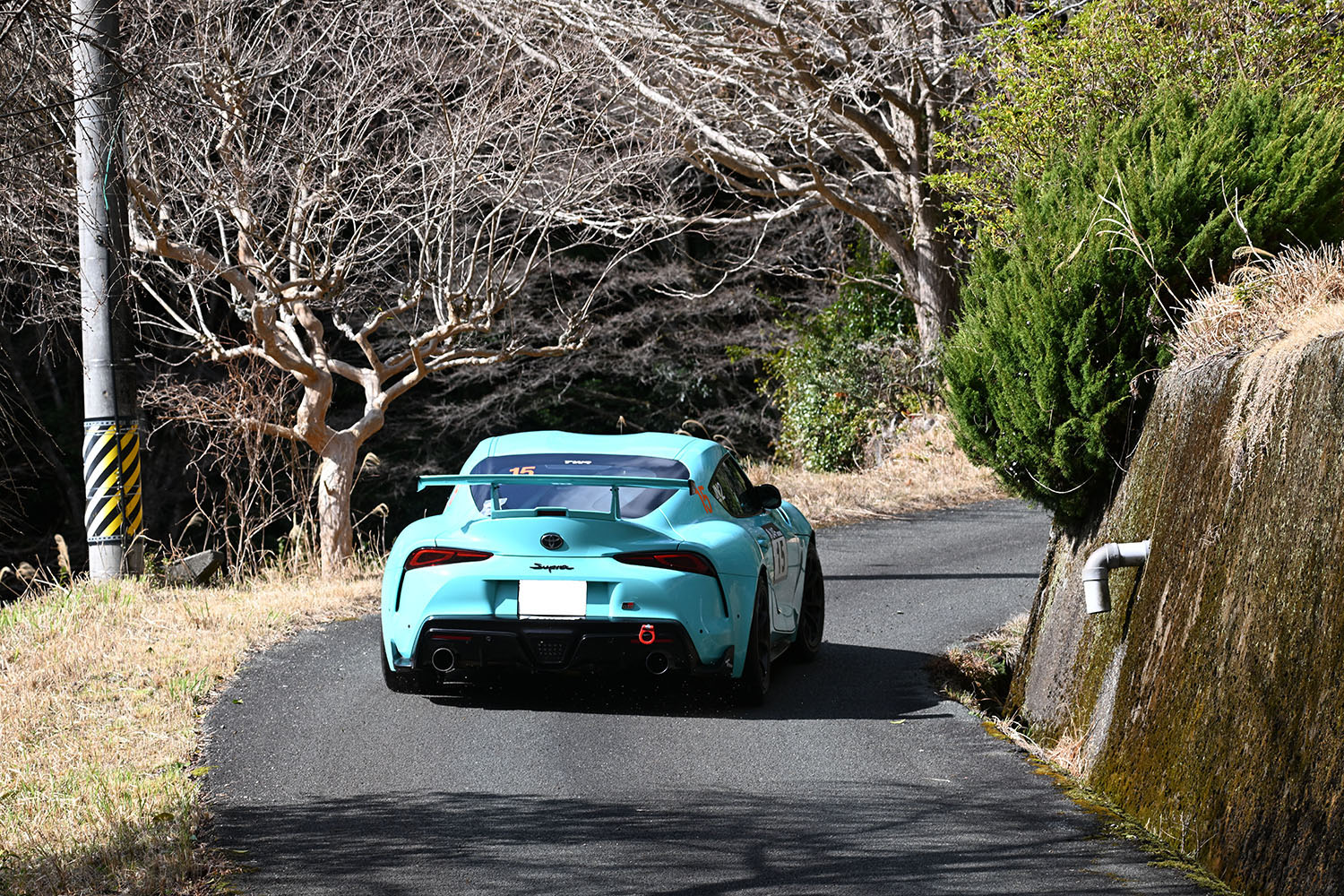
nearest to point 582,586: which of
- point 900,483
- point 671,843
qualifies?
point 671,843

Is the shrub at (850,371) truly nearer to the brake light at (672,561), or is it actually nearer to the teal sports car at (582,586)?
the teal sports car at (582,586)

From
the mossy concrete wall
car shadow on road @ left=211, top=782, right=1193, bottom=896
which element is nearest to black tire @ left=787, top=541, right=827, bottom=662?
the mossy concrete wall

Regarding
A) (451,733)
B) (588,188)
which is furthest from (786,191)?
(451,733)

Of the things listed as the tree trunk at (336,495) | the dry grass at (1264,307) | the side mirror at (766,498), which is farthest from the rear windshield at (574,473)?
the tree trunk at (336,495)

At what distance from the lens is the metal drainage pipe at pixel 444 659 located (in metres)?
7.36

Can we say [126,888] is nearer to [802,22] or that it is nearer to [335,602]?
[335,602]

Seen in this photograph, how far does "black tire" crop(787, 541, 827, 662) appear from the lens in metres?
9.18

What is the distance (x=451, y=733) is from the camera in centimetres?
726

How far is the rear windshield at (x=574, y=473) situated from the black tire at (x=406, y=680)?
99cm

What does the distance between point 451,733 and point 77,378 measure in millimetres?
20186

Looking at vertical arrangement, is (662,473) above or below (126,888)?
above

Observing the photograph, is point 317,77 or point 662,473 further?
point 317,77

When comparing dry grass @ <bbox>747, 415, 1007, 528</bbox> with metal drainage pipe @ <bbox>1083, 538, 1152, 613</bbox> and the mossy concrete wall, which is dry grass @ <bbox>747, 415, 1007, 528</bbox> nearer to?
metal drainage pipe @ <bbox>1083, 538, 1152, 613</bbox>

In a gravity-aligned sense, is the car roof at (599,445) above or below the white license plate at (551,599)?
above
